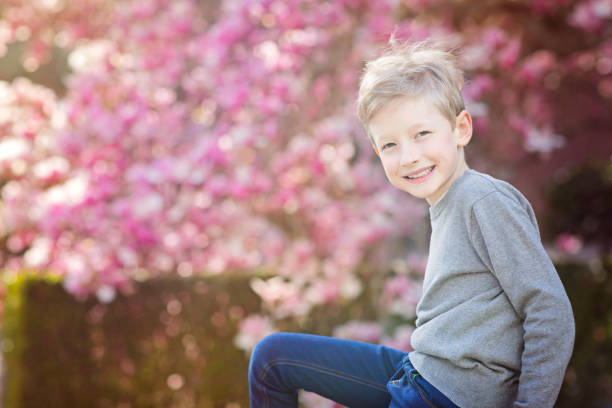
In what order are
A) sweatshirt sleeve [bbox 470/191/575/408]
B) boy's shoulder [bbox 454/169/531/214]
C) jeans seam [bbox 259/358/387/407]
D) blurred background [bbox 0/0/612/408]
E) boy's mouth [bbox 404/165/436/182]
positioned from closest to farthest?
sweatshirt sleeve [bbox 470/191/575/408]
boy's shoulder [bbox 454/169/531/214]
boy's mouth [bbox 404/165/436/182]
jeans seam [bbox 259/358/387/407]
blurred background [bbox 0/0/612/408]

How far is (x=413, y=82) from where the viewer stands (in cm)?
154

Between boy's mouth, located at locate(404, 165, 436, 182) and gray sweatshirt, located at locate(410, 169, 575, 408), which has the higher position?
boy's mouth, located at locate(404, 165, 436, 182)

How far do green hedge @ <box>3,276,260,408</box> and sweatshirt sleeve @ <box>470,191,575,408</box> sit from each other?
2.15 metres

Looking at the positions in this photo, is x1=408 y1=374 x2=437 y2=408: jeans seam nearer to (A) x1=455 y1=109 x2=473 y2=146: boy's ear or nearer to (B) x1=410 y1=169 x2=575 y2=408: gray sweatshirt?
(B) x1=410 y1=169 x2=575 y2=408: gray sweatshirt

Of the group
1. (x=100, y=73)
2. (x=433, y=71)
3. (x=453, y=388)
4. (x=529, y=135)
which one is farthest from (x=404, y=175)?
(x=100, y=73)

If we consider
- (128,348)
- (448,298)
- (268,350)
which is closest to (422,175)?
(448,298)

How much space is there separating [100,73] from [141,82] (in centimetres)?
26

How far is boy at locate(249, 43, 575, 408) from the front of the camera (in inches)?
53.5

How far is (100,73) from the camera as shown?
3.83m

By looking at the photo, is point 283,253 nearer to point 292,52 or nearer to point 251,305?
point 251,305

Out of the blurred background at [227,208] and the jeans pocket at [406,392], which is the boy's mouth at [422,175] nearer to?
the jeans pocket at [406,392]

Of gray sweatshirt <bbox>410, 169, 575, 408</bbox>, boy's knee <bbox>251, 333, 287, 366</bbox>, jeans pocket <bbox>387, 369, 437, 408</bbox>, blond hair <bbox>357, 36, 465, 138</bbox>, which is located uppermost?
blond hair <bbox>357, 36, 465, 138</bbox>

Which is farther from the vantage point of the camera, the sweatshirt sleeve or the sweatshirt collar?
the sweatshirt collar

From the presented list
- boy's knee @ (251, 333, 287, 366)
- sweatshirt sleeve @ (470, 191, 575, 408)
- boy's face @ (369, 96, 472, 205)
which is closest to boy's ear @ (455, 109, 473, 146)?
boy's face @ (369, 96, 472, 205)
